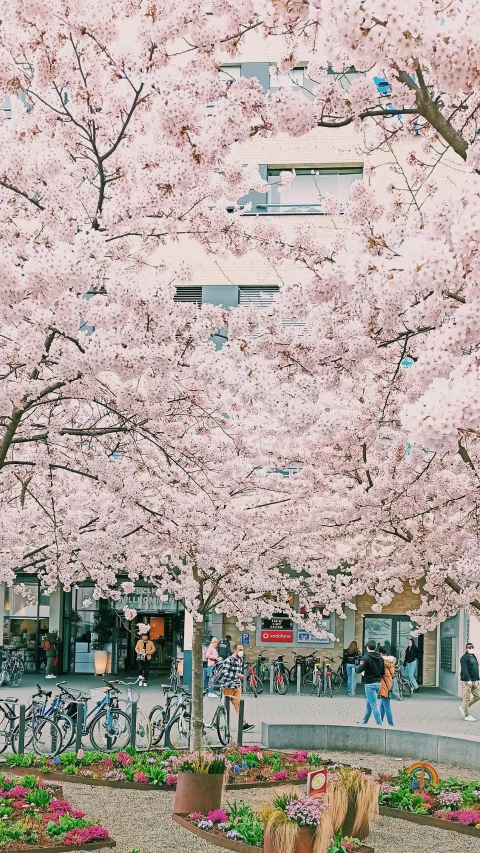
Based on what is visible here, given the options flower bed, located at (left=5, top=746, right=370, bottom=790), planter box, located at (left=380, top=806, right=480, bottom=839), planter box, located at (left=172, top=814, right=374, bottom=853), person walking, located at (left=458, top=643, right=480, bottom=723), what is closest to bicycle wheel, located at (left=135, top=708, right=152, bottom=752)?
flower bed, located at (left=5, top=746, right=370, bottom=790)

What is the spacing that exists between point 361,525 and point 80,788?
17.5 ft

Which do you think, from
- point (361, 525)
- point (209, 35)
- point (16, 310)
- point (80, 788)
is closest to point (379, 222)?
point (209, 35)

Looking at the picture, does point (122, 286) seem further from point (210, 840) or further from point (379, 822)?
point (379, 822)

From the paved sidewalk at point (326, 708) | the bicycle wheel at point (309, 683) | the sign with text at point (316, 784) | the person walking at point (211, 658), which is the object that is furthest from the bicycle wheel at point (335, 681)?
the sign with text at point (316, 784)

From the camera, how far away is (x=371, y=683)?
18062mm

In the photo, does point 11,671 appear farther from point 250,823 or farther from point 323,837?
point 323,837

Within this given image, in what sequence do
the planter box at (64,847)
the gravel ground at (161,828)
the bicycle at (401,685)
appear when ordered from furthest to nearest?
1. the bicycle at (401,685)
2. the gravel ground at (161,828)
3. the planter box at (64,847)

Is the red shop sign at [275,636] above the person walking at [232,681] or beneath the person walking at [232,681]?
beneath

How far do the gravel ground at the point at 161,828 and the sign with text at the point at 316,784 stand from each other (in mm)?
444

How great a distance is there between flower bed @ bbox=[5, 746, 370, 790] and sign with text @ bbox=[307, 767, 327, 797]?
10.6ft

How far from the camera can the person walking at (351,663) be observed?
26.2 meters

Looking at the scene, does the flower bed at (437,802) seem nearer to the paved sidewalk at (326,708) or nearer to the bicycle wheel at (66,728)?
the bicycle wheel at (66,728)

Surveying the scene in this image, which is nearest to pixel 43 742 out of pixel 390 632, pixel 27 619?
pixel 27 619

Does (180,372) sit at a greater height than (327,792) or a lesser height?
greater
